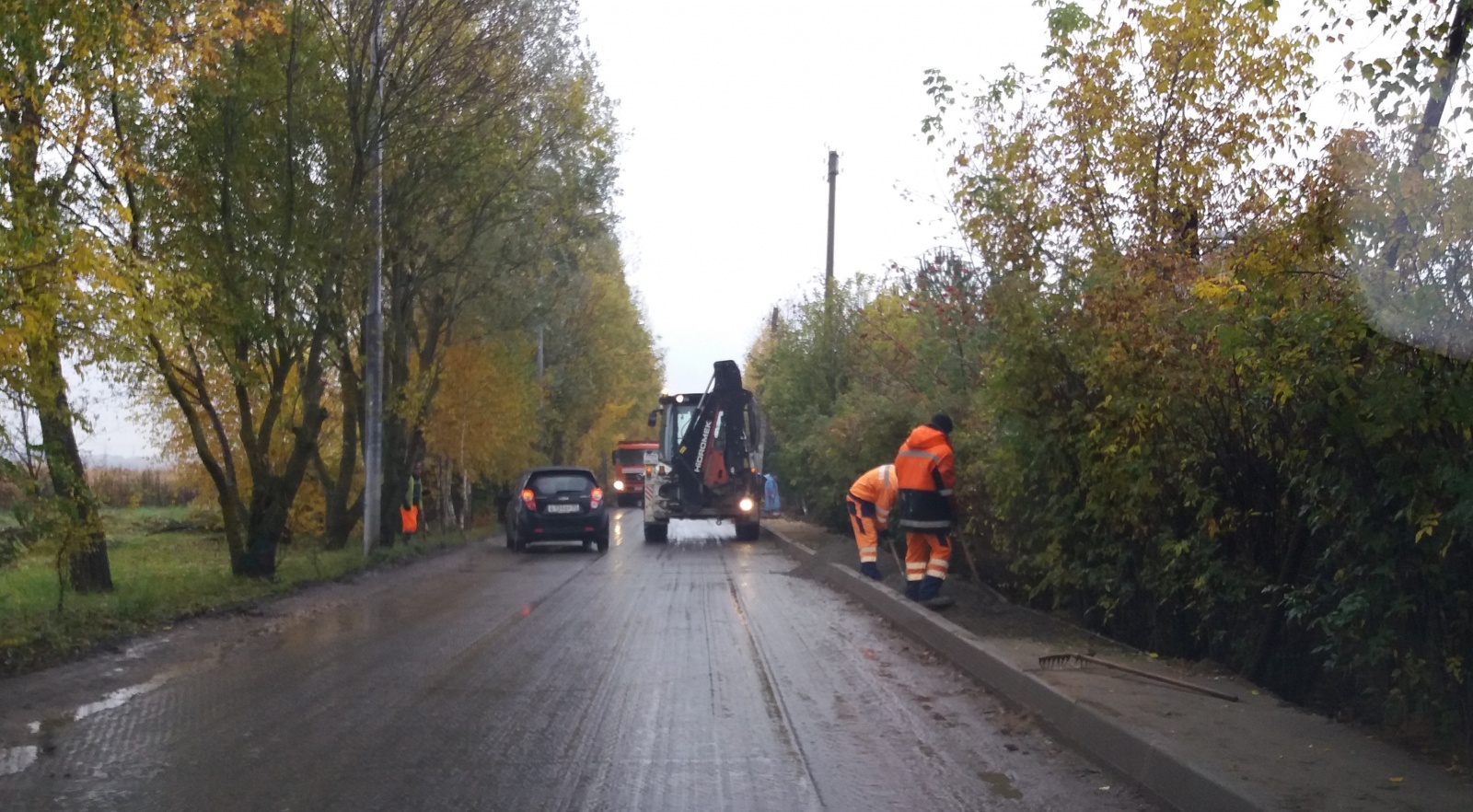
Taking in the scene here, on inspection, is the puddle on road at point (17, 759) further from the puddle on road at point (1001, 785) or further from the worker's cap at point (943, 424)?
the worker's cap at point (943, 424)

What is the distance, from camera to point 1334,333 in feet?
21.5

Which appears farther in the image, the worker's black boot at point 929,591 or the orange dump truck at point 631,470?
the orange dump truck at point 631,470

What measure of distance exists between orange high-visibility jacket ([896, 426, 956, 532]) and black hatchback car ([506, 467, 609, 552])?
1297 centimetres

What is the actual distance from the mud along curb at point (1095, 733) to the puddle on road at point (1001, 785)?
0.62 m

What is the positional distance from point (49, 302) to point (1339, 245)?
8593mm

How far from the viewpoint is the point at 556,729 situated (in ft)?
26.0

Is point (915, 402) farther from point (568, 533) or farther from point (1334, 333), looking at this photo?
point (1334, 333)

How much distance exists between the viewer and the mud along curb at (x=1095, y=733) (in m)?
6.03

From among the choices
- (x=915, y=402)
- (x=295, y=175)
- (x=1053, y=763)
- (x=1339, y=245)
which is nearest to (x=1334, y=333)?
(x=1339, y=245)

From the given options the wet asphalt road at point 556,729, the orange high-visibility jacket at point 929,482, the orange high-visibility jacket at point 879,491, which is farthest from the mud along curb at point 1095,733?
the orange high-visibility jacket at point 879,491

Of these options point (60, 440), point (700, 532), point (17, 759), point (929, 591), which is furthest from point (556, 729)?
point (700, 532)

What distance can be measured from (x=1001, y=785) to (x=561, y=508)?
19163 millimetres

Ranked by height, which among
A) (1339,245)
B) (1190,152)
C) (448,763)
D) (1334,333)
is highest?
(1190,152)

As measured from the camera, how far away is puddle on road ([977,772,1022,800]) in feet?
21.2
